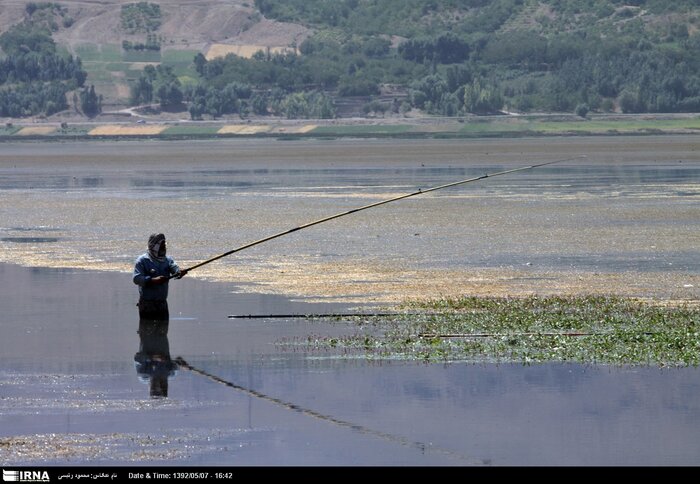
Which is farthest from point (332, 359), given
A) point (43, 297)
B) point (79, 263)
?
point (79, 263)

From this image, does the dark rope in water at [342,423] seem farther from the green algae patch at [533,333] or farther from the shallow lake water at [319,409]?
the green algae patch at [533,333]

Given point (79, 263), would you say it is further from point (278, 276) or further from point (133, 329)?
point (133, 329)

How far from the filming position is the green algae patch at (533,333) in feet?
62.1

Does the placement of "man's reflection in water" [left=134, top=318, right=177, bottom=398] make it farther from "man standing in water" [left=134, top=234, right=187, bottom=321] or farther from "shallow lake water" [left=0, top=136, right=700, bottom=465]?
"man standing in water" [left=134, top=234, right=187, bottom=321]

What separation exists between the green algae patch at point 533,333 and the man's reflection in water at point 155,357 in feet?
6.22

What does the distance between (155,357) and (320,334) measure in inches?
103

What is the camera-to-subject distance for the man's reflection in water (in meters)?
18.1

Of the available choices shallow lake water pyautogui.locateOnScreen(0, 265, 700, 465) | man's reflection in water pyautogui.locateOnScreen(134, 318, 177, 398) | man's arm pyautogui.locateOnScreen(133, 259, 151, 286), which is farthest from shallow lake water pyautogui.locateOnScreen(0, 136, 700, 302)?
shallow lake water pyautogui.locateOnScreen(0, 265, 700, 465)

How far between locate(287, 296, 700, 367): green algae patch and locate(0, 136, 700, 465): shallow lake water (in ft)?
1.81
